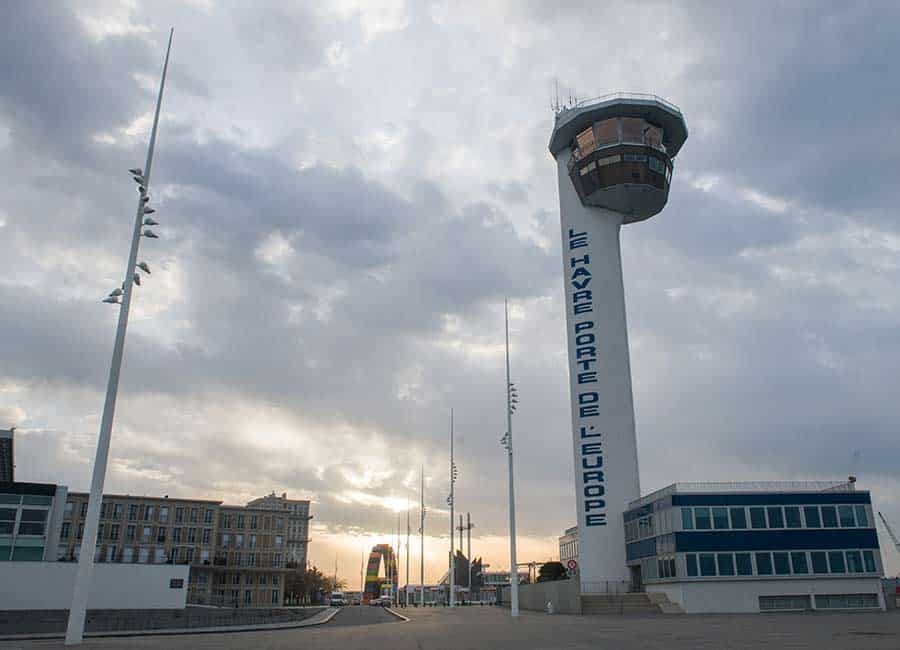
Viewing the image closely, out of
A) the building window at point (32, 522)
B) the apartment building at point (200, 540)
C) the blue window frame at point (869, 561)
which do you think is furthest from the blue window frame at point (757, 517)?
the apartment building at point (200, 540)

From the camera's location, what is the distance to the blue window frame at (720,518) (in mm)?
51562

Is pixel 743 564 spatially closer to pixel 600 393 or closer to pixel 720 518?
pixel 720 518

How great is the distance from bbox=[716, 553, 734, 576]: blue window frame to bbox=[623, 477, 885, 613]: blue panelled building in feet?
0.23

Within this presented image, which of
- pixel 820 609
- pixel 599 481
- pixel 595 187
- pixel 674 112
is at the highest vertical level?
pixel 674 112

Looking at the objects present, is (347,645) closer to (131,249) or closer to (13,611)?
(131,249)

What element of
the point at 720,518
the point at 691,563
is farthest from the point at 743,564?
the point at 691,563

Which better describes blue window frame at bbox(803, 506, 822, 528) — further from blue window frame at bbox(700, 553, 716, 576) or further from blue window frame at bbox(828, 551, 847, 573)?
blue window frame at bbox(700, 553, 716, 576)

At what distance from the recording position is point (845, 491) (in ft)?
170

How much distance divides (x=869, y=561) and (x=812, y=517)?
15.7 feet

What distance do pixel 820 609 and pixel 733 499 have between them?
30.1 feet

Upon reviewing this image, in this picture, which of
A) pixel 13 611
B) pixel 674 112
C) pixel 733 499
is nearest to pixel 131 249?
pixel 13 611

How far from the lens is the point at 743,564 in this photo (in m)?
50.8

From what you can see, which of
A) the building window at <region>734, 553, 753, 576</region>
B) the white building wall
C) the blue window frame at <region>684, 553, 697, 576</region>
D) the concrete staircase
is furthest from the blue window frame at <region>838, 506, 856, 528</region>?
the white building wall

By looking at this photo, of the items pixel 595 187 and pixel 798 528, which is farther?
pixel 595 187
